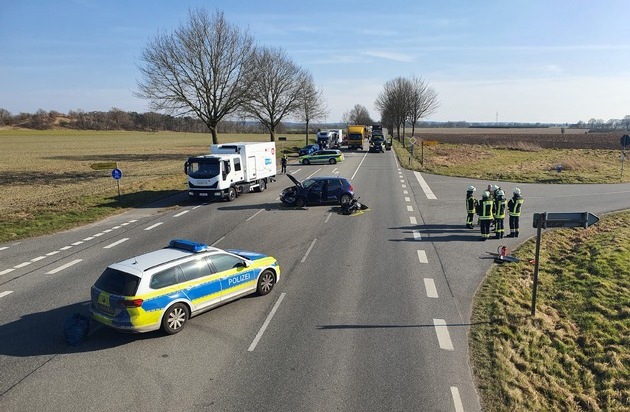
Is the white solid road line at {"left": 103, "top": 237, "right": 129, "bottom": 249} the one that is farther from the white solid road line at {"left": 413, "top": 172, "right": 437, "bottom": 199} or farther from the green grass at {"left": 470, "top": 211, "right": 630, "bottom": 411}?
the white solid road line at {"left": 413, "top": 172, "right": 437, "bottom": 199}

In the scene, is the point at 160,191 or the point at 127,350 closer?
the point at 127,350

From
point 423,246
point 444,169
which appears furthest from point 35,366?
point 444,169

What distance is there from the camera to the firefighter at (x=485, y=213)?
15.4 metres

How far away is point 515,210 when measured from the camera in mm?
15586

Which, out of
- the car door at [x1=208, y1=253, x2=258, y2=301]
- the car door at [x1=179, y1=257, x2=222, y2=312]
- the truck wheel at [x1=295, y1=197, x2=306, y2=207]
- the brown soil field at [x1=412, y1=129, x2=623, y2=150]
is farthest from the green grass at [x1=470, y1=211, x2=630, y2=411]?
the brown soil field at [x1=412, y1=129, x2=623, y2=150]

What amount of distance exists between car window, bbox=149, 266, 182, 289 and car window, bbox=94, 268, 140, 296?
297mm

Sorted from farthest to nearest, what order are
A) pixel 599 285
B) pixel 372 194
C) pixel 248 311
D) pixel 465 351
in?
1. pixel 372 194
2. pixel 599 285
3. pixel 248 311
4. pixel 465 351

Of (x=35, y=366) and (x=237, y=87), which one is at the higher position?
(x=237, y=87)

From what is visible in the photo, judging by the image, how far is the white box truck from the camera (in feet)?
74.9

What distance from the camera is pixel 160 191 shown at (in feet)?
88.4

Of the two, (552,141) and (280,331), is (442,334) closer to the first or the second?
(280,331)

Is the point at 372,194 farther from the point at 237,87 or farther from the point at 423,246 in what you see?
the point at 237,87

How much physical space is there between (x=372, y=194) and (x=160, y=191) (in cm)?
1252

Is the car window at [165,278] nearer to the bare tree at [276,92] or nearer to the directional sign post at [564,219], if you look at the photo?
the directional sign post at [564,219]
